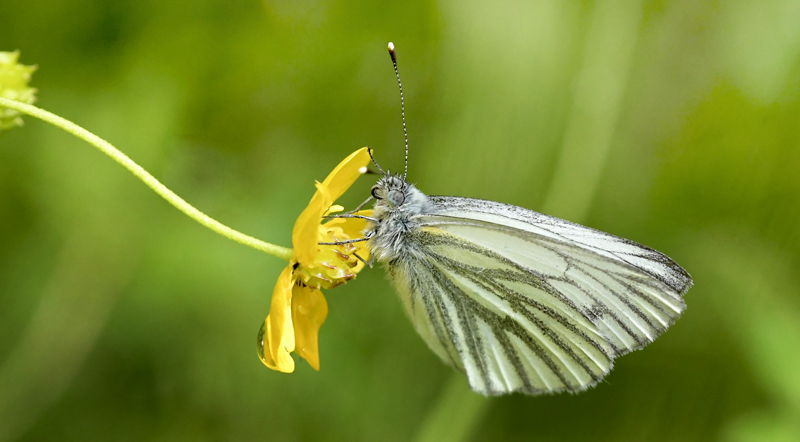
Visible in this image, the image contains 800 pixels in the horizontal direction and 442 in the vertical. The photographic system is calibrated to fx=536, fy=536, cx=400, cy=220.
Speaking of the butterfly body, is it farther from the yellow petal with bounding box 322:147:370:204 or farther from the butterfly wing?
the yellow petal with bounding box 322:147:370:204

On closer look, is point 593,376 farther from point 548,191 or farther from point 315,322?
point 548,191

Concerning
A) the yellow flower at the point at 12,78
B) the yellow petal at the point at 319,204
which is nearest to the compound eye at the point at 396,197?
the yellow petal at the point at 319,204

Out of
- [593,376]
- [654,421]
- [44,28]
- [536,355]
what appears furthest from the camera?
[654,421]

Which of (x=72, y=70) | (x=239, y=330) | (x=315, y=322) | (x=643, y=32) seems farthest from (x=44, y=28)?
(x=643, y=32)

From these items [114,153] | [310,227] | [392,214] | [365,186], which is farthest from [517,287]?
[114,153]

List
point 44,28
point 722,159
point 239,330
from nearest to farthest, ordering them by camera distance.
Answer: point 44,28 < point 239,330 < point 722,159

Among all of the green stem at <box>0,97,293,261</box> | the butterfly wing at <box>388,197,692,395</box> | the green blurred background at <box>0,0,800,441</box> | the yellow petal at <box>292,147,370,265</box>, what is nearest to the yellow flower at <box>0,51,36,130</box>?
the green stem at <box>0,97,293,261</box>

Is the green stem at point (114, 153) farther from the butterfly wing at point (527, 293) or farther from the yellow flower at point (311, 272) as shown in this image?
the butterfly wing at point (527, 293)
